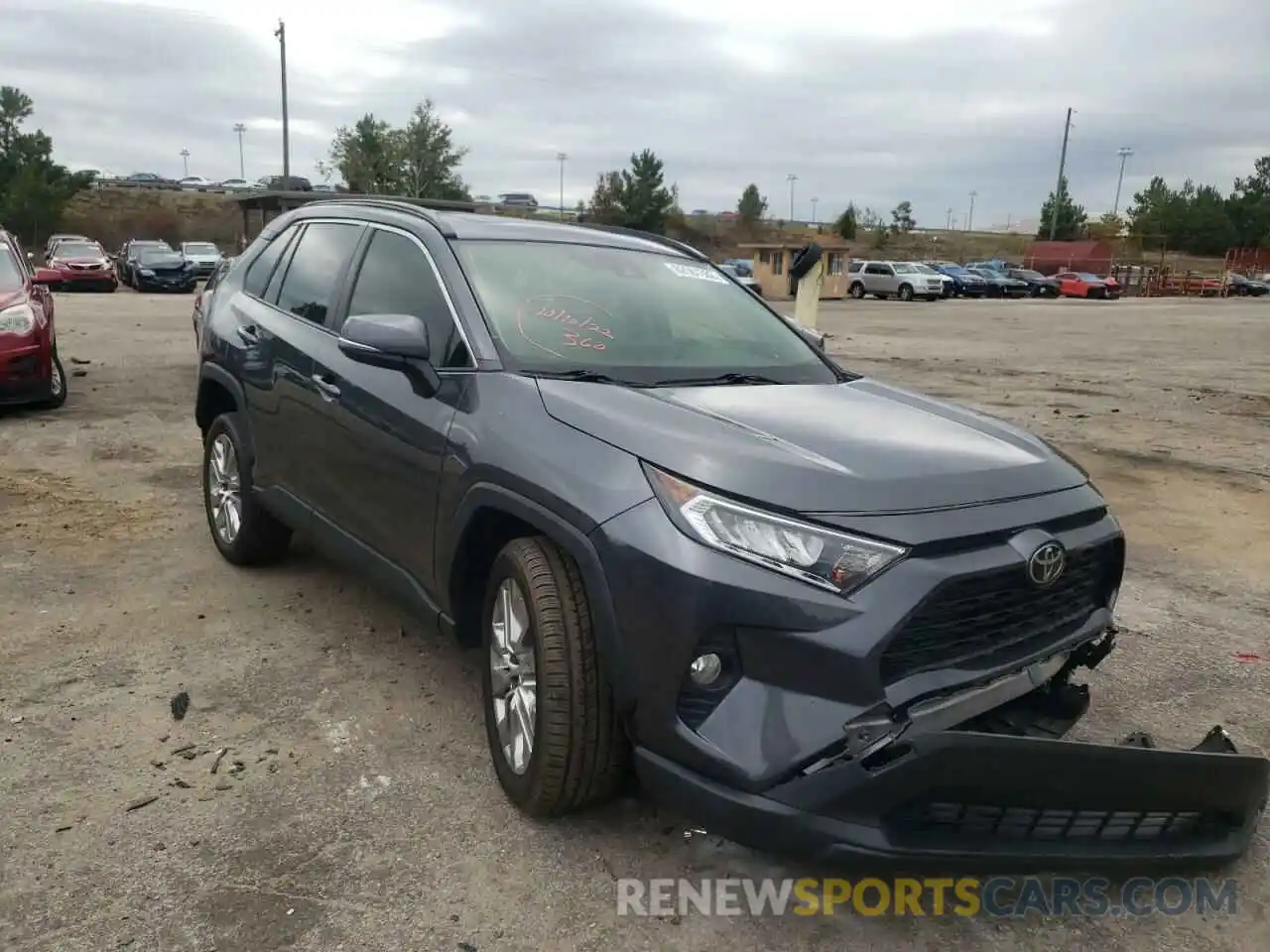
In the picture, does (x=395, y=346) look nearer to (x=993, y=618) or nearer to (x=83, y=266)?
(x=993, y=618)

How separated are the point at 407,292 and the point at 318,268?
90 centimetres

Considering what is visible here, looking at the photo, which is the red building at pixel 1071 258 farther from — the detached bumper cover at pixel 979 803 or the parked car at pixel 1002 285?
the detached bumper cover at pixel 979 803

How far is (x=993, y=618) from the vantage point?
7.93ft

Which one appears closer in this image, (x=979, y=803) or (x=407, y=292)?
(x=979, y=803)

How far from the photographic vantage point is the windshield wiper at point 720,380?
315 centimetres

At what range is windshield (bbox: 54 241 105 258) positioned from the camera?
95.0 feet

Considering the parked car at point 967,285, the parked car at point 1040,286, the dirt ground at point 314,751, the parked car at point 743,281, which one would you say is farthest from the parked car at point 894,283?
the dirt ground at point 314,751

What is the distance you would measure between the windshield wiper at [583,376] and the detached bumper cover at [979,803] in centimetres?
114

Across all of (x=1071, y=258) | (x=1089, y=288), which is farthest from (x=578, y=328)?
(x=1071, y=258)

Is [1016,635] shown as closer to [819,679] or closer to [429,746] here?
[819,679]

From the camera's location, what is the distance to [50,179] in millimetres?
55062

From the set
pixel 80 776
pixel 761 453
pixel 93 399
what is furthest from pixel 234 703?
pixel 93 399

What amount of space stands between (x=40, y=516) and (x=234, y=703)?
2.91 metres

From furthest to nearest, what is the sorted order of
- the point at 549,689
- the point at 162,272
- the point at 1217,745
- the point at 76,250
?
the point at 76,250, the point at 162,272, the point at 1217,745, the point at 549,689
